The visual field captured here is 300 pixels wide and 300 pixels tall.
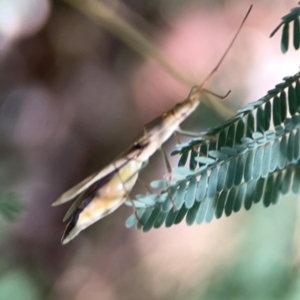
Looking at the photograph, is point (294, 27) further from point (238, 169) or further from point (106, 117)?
point (106, 117)

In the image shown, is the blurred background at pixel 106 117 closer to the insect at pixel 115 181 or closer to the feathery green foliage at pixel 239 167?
the insect at pixel 115 181

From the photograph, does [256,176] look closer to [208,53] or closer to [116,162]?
[116,162]

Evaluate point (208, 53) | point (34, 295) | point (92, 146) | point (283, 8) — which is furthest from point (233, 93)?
point (34, 295)

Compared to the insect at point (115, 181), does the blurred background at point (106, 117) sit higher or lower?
higher

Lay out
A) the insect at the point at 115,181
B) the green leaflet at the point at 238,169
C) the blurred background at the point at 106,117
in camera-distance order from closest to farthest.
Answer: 1. the green leaflet at the point at 238,169
2. the insect at the point at 115,181
3. the blurred background at the point at 106,117

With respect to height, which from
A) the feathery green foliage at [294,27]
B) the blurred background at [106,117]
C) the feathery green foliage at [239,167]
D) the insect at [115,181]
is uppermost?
the blurred background at [106,117]

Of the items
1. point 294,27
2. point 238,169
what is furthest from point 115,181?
point 294,27

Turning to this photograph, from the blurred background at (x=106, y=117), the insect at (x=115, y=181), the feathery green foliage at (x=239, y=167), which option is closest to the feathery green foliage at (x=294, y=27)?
the feathery green foliage at (x=239, y=167)
